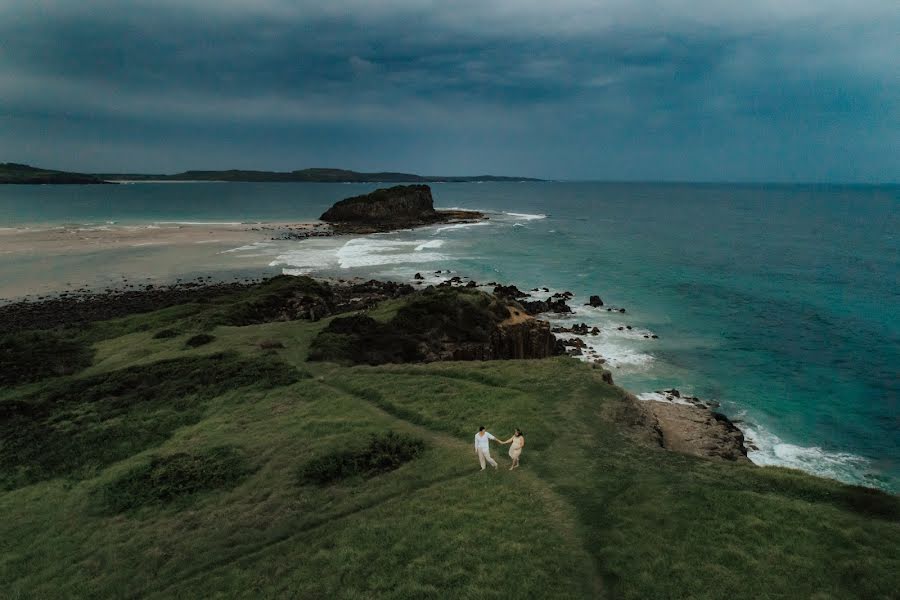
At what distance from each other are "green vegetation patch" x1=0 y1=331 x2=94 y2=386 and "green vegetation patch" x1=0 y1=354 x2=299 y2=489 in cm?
395

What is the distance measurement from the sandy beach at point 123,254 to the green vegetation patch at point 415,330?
1918 inches

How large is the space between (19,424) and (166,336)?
14.4 meters

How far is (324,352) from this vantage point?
120ft

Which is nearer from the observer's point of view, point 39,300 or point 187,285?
point 39,300

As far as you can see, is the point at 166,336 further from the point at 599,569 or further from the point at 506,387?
the point at 599,569

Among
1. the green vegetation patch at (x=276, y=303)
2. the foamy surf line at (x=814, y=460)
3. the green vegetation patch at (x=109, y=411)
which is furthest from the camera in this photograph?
the green vegetation patch at (x=276, y=303)

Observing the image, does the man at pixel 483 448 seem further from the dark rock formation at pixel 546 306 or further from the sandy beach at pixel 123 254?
the sandy beach at pixel 123 254

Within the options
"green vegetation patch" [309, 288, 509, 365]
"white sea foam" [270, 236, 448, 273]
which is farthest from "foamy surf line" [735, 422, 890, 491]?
"white sea foam" [270, 236, 448, 273]

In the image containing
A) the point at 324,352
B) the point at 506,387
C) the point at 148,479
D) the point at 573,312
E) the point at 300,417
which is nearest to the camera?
the point at 148,479

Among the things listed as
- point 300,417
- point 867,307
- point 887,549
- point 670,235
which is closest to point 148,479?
point 300,417

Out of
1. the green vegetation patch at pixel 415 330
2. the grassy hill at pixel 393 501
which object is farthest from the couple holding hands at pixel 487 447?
the green vegetation patch at pixel 415 330

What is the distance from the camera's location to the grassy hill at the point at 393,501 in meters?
15.9

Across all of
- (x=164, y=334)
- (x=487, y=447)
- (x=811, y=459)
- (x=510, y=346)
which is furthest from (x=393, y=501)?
(x=164, y=334)

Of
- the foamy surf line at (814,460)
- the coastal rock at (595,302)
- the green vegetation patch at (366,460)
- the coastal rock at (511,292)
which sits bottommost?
the foamy surf line at (814,460)
